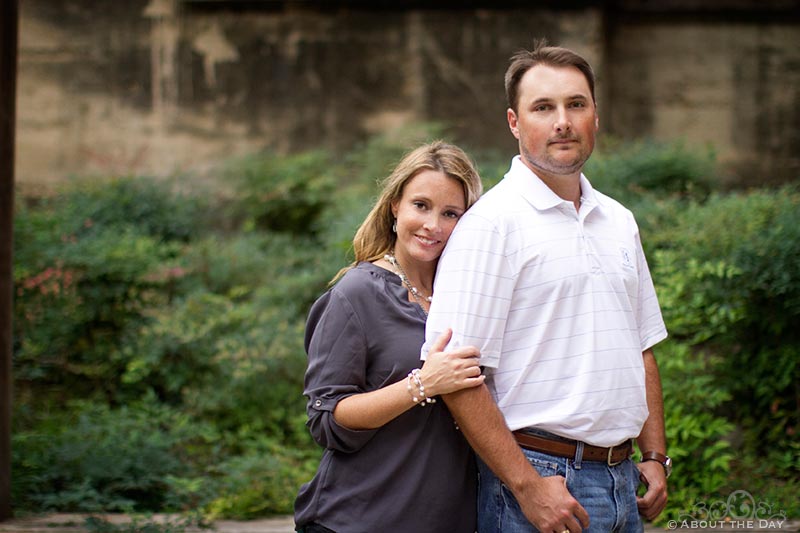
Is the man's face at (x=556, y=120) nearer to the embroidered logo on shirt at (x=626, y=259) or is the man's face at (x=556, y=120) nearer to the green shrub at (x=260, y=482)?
the embroidered logo on shirt at (x=626, y=259)

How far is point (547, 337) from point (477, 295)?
25 centimetres

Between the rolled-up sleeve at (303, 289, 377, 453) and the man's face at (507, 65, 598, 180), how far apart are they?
0.75 meters

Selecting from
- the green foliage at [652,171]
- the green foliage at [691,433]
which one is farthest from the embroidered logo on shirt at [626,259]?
the green foliage at [652,171]

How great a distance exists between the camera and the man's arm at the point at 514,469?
2.38 m

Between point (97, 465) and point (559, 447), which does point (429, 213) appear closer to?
point (559, 447)

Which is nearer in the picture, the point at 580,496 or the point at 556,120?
the point at 580,496

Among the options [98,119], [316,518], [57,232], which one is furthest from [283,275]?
[316,518]

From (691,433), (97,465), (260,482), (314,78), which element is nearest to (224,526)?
(260,482)

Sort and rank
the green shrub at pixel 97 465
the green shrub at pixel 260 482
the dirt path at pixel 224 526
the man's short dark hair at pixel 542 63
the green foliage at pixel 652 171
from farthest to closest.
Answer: the green foliage at pixel 652 171 → the green shrub at pixel 260 482 → the green shrub at pixel 97 465 → the dirt path at pixel 224 526 → the man's short dark hair at pixel 542 63

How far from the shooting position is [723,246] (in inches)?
218

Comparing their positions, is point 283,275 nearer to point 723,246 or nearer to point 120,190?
point 120,190

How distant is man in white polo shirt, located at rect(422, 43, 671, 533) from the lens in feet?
7.93

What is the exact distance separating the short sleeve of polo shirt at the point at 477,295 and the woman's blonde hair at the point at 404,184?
0.35m

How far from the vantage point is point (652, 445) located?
2.88 metres
